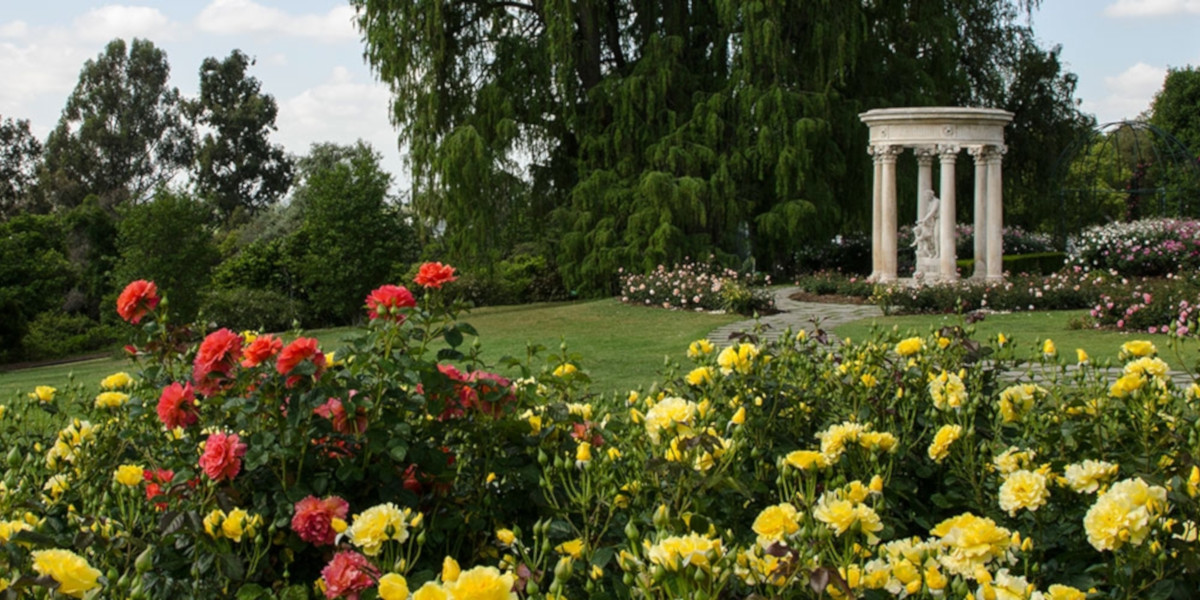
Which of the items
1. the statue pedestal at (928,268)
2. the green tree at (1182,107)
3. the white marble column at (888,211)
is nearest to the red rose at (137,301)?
the statue pedestal at (928,268)

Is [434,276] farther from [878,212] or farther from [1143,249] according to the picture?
[1143,249]

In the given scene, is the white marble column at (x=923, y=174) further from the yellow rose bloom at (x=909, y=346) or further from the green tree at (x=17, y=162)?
the green tree at (x=17, y=162)

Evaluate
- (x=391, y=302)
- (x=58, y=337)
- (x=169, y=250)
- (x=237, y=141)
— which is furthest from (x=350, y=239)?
(x=237, y=141)

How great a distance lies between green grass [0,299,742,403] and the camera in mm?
11281

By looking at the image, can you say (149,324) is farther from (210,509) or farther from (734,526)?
(734,526)

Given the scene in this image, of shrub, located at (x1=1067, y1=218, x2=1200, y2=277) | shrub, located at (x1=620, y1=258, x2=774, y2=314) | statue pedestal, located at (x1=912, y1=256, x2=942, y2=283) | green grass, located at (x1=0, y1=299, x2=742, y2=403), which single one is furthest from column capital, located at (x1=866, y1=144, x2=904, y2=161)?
green grass, located at (x1=0, y1=299, x2=742, y2=403)

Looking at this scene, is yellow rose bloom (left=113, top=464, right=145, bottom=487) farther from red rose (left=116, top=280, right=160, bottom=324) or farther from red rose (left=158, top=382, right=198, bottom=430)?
red rose (left=116, top=280, right=160, bottom=324)

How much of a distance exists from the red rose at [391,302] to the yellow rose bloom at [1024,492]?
1.58 m

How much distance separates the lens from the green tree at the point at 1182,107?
3862 cm

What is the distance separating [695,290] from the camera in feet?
60.5

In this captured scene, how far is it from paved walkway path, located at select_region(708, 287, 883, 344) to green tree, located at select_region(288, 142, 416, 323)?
29.3 feet

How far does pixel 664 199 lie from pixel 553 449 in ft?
58.3

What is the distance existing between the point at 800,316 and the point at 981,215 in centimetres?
546

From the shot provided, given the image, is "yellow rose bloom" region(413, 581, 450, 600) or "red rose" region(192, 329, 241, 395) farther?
"red rose" region(192, 329, 241, 395)
